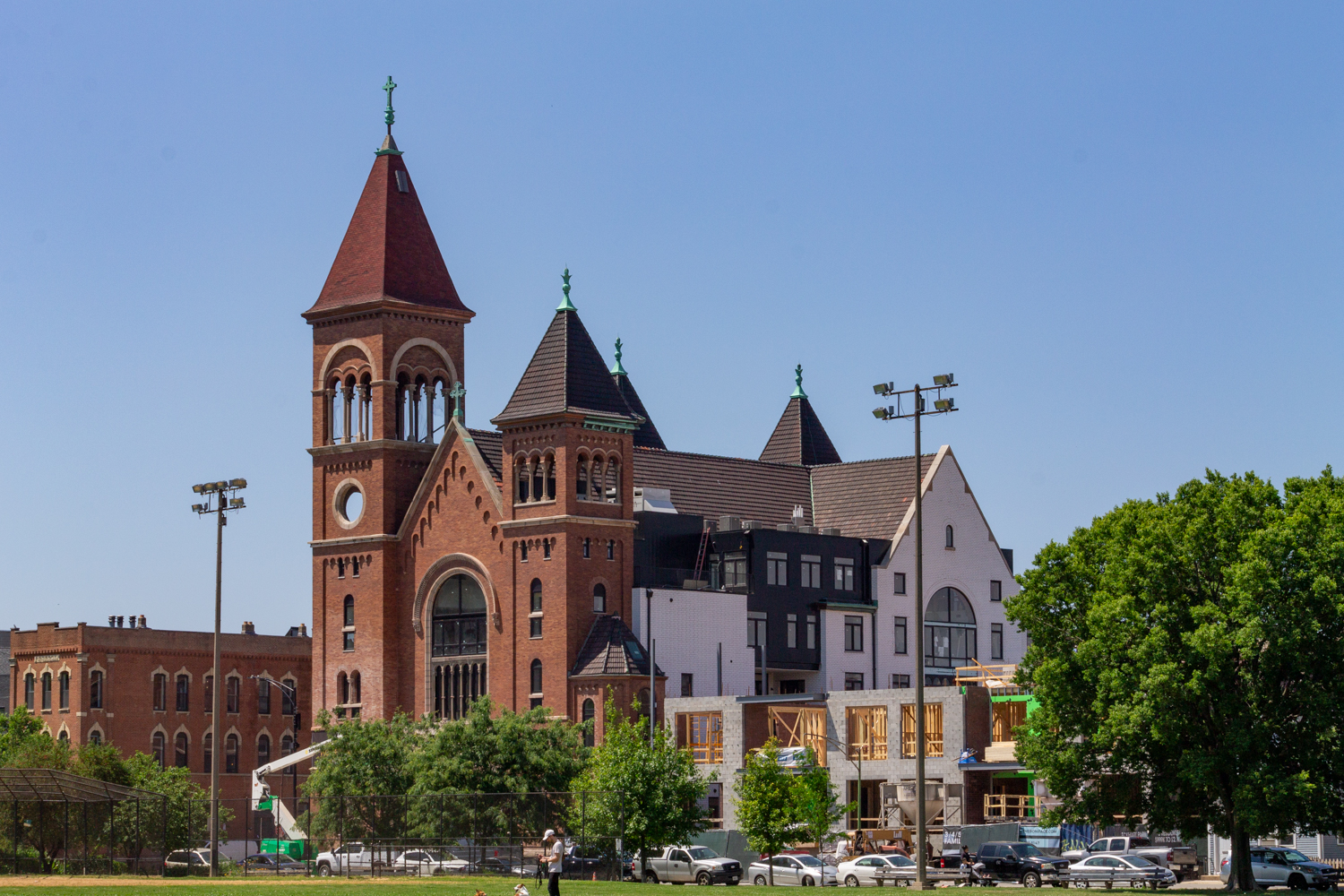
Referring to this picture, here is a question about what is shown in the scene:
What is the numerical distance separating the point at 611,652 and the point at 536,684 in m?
4.35

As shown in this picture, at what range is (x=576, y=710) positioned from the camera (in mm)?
89062

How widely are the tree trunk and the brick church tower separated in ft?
106

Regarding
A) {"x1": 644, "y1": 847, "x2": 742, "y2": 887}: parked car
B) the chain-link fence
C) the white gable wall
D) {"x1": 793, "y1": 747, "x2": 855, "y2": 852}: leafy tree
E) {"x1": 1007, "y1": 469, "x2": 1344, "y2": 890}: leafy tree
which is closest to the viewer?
{"x1": 1007, "y1": 469, "x2": 1344, "y2": 890}: leafy tree

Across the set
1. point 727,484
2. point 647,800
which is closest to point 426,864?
point 647,800

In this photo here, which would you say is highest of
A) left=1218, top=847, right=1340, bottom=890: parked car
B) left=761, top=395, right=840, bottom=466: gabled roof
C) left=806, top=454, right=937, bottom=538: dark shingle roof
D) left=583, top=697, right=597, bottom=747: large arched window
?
left=761, top=395, right=840, bottom=466: gabled roof

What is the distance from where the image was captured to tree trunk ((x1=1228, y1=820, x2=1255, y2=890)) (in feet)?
197

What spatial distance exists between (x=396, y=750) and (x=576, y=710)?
8.85 m

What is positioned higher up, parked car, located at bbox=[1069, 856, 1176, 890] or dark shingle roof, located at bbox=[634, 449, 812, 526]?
dark shingle roof, located at bbox=[634, 449, 812, 526]

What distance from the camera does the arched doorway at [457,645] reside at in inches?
3735

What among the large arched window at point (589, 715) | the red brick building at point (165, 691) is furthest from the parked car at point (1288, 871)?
the red brick building at point (165, 691)

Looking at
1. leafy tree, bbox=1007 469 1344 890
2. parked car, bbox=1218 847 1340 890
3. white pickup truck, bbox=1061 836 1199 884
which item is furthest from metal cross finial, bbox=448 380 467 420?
parked car, bbox=1218 847 1340 890

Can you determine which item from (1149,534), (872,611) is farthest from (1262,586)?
(872,611)

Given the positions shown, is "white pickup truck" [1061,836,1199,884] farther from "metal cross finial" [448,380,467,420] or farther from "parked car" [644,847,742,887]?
"metal cross finial" [448,380,467,420]

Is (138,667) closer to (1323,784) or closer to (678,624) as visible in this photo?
(678,624)
